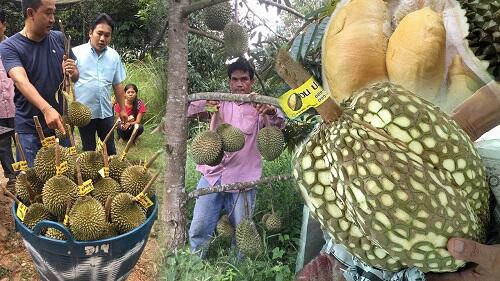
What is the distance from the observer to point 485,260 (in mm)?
465

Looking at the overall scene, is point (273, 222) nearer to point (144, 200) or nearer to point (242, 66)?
point (144, 200)

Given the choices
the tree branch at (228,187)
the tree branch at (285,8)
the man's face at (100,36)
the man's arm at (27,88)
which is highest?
the tree branch at (285,8)

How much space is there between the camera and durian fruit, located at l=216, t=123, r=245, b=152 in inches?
56.8

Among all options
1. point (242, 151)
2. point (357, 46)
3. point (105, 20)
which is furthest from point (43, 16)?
point (357, 46)

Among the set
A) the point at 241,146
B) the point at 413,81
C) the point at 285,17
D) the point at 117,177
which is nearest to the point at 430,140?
the point at 413,81

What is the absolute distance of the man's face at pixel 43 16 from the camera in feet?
6.21

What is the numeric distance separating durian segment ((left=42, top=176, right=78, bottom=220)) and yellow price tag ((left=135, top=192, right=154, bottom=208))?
18cm

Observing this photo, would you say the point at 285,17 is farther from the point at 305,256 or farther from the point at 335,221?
the point at 335,221

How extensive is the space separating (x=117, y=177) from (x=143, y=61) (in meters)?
0.41

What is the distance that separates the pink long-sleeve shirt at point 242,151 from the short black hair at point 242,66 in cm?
15

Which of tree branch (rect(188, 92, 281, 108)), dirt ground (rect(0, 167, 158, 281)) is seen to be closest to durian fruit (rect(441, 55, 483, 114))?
tree branch (rect(188, 92, 281, 108))

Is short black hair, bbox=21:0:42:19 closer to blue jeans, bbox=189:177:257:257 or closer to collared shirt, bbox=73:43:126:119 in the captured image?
collared shirt, bbox=73:43:126:119

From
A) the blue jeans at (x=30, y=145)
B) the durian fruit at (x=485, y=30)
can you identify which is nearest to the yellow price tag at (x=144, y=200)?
the blue jeans at (x=30, y=145)

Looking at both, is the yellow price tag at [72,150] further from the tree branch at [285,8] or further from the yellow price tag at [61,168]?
the tree branch at [285,8]
